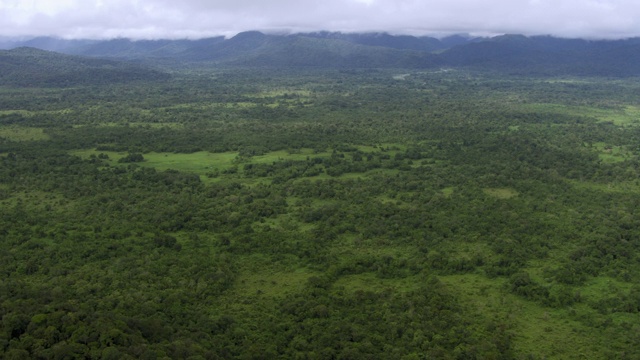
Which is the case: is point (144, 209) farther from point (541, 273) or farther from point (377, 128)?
point (377, 128)

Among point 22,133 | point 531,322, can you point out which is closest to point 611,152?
point 531,322

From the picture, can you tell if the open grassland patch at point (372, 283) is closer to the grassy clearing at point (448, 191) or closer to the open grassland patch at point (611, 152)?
the grassy clearing at point (448, 191)

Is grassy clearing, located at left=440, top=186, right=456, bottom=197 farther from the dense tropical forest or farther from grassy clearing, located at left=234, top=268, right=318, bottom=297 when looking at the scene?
grassy clearing, located at left=234, top=268, right=318, bottom=297

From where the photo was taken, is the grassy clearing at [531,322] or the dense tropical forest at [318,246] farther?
the grassy clearing at [531,322]

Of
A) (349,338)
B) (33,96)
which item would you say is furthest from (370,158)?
(33,96)

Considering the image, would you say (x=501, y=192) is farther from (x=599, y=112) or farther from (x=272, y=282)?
(x=599, y=112)

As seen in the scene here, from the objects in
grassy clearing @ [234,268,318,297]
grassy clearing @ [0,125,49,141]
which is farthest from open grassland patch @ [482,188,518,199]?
grassy clearing @ [0,125,49,141]

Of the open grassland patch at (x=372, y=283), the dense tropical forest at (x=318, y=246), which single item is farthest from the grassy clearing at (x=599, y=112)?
the open grassland patch at (x=372, y=283)
